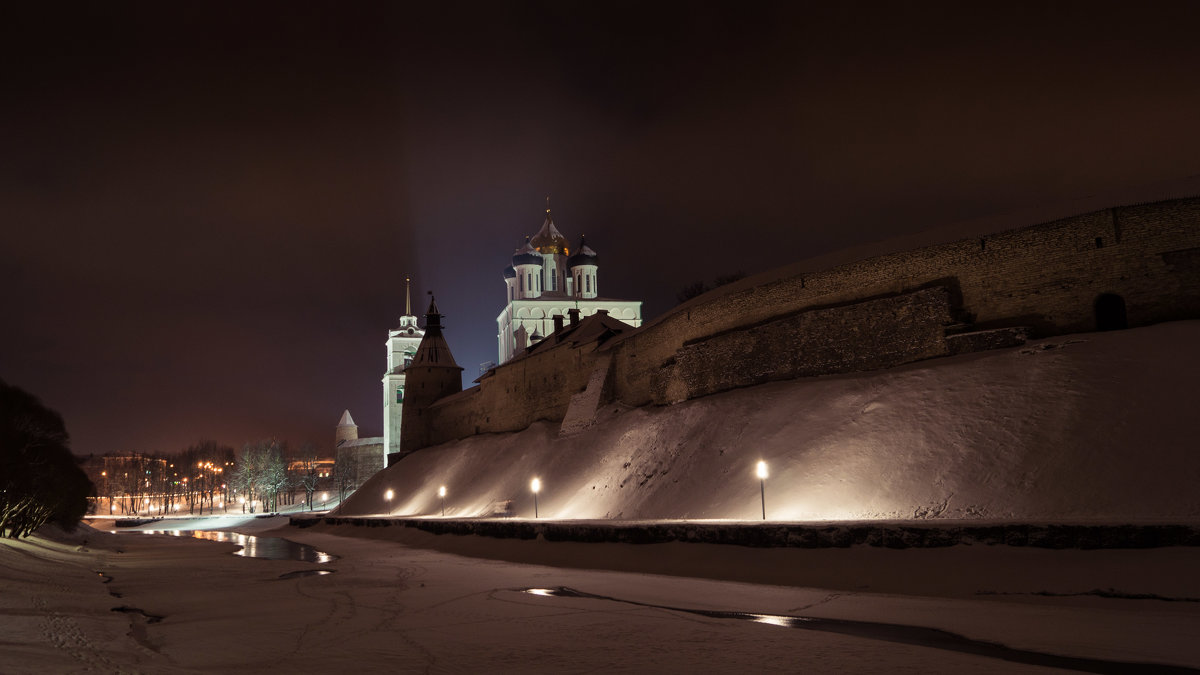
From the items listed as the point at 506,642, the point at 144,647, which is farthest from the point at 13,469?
the point at 506,642

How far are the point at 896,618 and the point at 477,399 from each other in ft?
119

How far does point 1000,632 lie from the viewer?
8875 millimetres

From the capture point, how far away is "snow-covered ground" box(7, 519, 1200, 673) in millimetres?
8062

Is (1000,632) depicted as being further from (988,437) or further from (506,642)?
(988,437)

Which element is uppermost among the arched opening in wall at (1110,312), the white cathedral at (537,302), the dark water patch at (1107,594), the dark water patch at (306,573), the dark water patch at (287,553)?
the white cathedral at (537,302)


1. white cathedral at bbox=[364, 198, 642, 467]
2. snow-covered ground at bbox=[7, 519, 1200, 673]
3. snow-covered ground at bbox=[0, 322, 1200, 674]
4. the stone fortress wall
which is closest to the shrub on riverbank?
snow-covered ground at bbox=[0, 322, 1200, 674]

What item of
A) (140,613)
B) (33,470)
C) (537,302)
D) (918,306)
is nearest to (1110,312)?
(918,306)

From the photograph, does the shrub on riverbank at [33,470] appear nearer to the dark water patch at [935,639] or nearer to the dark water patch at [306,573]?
the dark water patch at [306,573]

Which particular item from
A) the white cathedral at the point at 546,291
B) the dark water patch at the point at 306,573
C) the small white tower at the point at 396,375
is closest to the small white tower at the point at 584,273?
the white cathedral at the point at 546,291

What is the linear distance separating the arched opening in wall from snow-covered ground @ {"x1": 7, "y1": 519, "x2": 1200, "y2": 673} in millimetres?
8830

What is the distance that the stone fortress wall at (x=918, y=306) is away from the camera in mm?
17234

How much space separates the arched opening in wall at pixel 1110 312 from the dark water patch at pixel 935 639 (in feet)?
37.3

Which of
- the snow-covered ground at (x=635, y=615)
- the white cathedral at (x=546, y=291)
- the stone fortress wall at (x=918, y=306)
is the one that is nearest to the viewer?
the snow-covered ground at (x=635, y=615)

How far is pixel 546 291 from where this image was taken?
7838 centimetres
